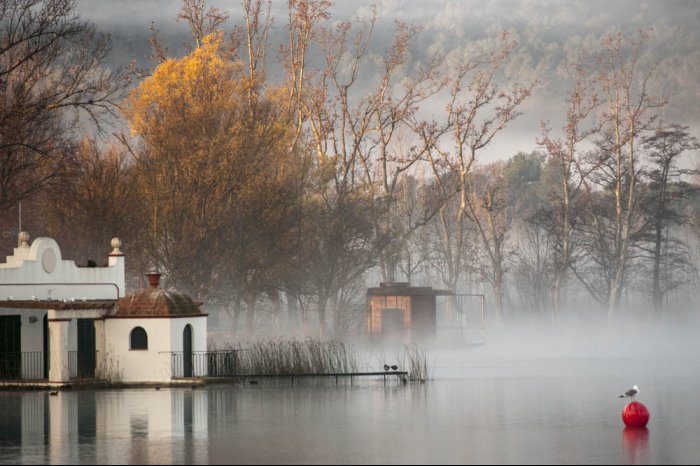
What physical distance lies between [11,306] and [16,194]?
16.4 meters

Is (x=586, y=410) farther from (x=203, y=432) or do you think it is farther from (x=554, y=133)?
(x=554, y=133)

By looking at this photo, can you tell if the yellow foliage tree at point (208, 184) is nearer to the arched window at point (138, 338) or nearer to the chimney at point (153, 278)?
the chimney at point (153, 278)

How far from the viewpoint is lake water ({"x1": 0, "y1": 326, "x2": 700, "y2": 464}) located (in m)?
25.3

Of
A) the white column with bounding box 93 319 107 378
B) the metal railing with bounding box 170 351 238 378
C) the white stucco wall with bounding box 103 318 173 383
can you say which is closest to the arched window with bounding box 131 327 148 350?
the white stucco wall with bounding box 103 318 173 383

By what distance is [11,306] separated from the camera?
136 ft

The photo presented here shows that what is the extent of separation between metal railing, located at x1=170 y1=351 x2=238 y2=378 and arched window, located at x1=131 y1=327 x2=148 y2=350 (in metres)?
1.31

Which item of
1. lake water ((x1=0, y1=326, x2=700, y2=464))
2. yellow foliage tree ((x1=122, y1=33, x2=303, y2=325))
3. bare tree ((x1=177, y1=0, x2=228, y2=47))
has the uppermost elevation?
bare tree ((x1=177, y1=0, x2=228, y2=47))

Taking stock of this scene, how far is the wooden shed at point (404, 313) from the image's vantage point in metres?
68.3

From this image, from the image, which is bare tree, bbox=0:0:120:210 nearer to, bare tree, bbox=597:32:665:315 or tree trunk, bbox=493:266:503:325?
tree trunk, bbox=493:266:503:325

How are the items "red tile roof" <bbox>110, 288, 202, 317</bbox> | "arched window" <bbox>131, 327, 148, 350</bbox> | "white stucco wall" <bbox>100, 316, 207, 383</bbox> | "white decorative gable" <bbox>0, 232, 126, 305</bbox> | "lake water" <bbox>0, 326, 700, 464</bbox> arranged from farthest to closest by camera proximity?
"arched window" <bbox>131, 327, 148, 350</bbox> → "red tile roof" <bbox>110, 288, 202, 317</bbox> → "white stucco wall" <bbox>100, 316, 207, 383</bbox> → "white decorative gable" <bbox>0, 232, 126, 305</bbox> → "lake water" <bbox>0, 326, 700, 464</bbox>

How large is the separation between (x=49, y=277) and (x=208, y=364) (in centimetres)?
612

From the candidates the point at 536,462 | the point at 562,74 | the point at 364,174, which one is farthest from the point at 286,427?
the point at 562,74

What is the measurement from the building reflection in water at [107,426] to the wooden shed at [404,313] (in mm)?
28249

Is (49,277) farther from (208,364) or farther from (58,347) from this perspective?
(208,364)
